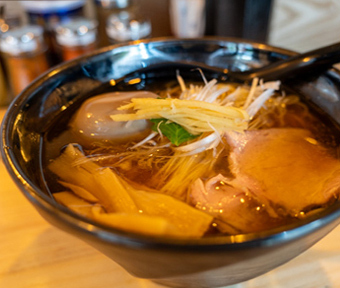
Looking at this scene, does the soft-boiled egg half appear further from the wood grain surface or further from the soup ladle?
the wood grain surface

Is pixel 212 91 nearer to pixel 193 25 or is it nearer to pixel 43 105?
pixel 43 105

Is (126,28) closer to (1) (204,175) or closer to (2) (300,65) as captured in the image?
(2) (300,65)

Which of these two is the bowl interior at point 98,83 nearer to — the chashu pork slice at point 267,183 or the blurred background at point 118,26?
the chashu pork slice at point 267,183

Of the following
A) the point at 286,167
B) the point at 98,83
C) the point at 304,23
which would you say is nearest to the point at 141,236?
the point at 286,167

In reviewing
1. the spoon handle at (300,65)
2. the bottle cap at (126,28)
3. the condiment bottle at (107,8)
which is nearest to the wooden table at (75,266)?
the spoon handle at (300,65)

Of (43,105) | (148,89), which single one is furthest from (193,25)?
(43,105)

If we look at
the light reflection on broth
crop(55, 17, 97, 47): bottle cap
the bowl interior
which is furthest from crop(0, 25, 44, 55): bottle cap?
the light reflection on broth
